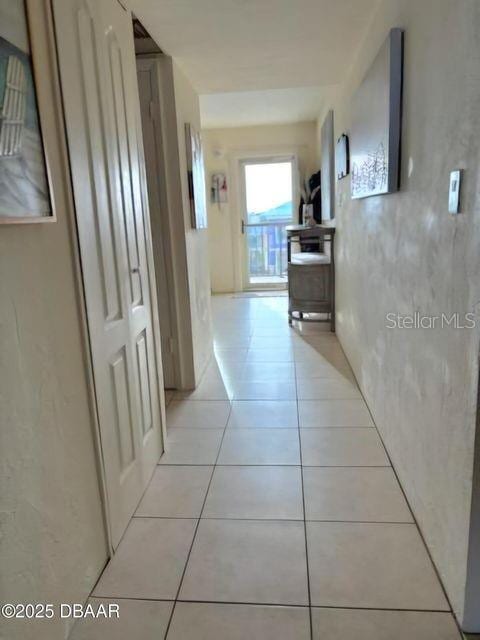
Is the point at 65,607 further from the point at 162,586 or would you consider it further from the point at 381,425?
the point at 381,425

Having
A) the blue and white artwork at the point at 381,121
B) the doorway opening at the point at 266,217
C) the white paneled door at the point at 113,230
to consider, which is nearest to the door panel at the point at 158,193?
the white paneled door at the point at 113,230

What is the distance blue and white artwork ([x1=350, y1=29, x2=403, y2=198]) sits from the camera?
1753mm

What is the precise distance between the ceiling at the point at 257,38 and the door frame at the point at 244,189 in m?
3.01

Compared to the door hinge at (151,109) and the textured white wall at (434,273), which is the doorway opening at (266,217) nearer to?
the door hinge at (151,109)

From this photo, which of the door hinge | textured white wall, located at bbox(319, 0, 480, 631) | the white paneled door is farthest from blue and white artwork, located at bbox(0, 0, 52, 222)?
the door hinge

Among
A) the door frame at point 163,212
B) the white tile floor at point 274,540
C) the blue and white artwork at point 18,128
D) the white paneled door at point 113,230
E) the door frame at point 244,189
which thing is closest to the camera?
the blue and white artwork at point 18,128

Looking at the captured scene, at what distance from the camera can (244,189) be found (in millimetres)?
6453

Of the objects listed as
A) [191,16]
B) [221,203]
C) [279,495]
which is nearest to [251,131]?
[221,203]

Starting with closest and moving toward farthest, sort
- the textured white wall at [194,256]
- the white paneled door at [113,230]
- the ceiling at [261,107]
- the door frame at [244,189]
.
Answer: the white paneled door at [113,230] → the textured white wall at [194,256] → the ceiling at [261,107] → the door frame at [244,189]

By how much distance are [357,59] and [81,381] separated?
100.0 inches

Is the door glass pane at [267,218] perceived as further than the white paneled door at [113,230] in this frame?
Yes

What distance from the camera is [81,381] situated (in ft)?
4.61

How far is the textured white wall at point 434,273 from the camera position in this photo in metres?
1.14

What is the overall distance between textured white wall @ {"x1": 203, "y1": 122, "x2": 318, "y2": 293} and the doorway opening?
15cm
